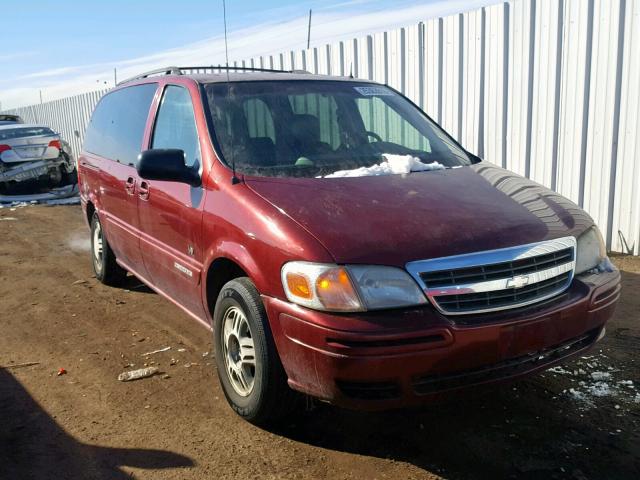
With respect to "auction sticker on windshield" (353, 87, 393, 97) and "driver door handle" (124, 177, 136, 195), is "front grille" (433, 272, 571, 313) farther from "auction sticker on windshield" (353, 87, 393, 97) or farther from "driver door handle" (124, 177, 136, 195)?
"driver door handle" (124, 177, 136, 195)

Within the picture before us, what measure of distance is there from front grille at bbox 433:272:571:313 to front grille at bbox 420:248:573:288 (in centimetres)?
6

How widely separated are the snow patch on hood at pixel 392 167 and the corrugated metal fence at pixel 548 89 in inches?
137

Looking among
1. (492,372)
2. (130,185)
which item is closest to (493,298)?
(492,372)

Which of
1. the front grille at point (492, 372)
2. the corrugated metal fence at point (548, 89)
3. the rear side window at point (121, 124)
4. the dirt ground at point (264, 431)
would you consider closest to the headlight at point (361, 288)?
the front grille at point (492, 372)

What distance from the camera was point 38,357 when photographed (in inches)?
165

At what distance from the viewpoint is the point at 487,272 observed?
2.65 meters

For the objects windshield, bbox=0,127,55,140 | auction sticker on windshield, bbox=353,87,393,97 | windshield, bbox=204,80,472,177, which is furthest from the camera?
windshield, bbox=0,127,55,140

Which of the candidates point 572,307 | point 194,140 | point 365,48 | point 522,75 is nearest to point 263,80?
point 194,140

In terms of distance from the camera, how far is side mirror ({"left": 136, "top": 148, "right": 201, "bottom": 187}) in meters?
3.39

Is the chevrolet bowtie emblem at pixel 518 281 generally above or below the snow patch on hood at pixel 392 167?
below

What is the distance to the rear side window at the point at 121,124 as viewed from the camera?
4.59m

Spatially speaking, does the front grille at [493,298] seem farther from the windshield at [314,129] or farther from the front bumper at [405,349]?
the windshield at [314,129]

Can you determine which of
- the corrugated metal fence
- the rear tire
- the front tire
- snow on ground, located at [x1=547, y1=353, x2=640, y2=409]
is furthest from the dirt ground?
the corrugated metal fence

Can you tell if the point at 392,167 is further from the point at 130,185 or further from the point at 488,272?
the point at 130,185
